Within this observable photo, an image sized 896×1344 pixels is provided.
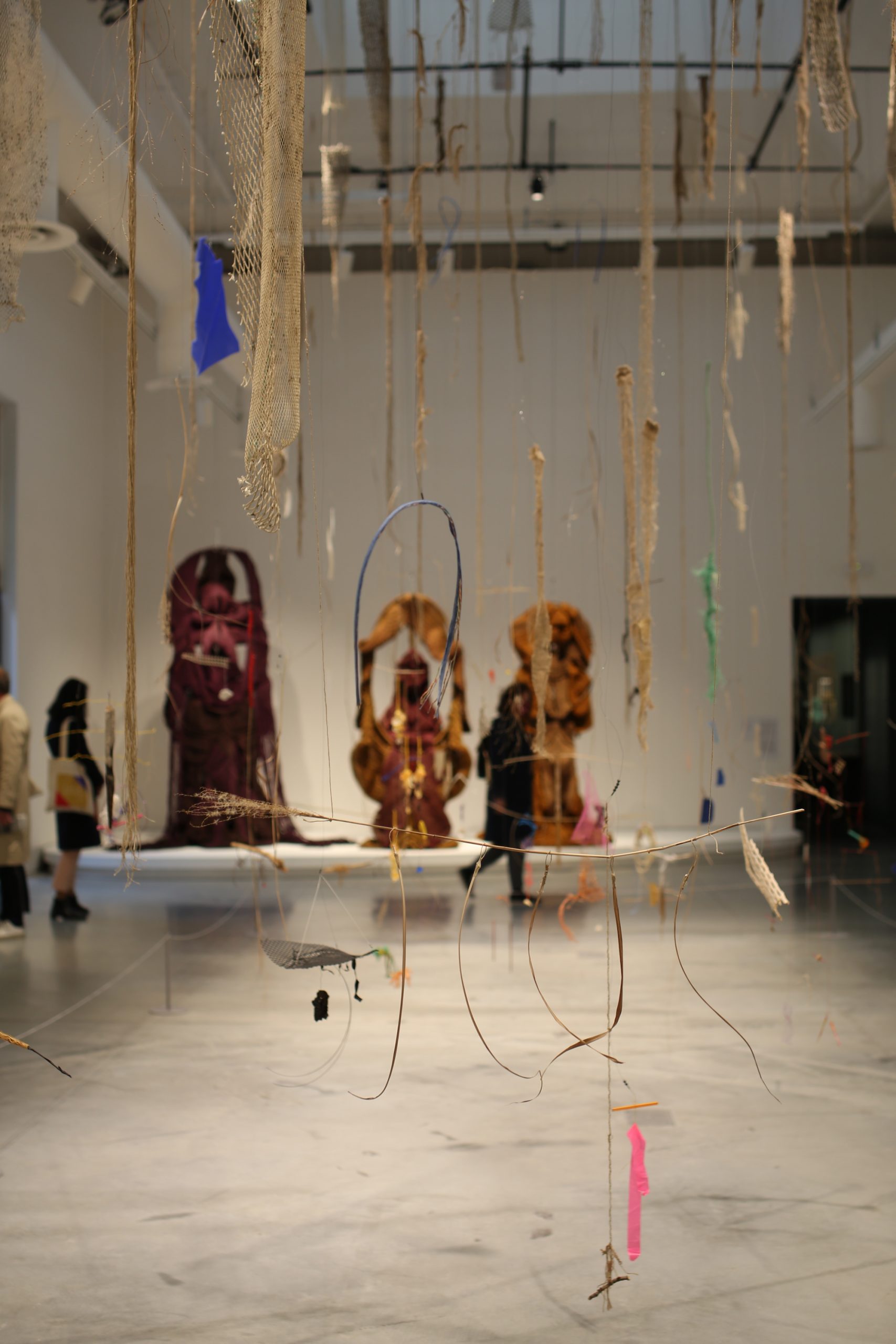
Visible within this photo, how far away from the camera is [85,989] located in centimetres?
409

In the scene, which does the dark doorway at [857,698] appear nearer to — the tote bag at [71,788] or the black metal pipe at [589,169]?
the black metal pipe at [589,169]

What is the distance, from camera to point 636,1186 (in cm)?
189

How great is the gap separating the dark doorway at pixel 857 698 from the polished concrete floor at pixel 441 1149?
164 inches

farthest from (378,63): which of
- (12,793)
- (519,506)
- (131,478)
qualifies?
(519,506)

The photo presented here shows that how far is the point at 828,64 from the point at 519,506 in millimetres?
5391

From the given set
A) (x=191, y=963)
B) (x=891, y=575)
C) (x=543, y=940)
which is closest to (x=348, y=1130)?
(x=191, y=963)

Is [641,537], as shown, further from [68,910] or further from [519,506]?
[519,506]

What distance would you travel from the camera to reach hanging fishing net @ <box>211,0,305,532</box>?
65.0 inches

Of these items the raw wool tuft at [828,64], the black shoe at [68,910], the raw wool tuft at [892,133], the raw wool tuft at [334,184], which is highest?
the raw wool tuft at [334,184]

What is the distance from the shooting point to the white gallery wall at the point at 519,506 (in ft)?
25.9

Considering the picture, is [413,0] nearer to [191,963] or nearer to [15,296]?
[15,296]

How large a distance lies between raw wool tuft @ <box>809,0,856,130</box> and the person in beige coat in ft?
11.8

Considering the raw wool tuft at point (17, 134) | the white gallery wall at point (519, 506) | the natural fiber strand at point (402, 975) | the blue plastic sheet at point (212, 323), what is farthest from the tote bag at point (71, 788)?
the raw wool tuft at point (17, 134)

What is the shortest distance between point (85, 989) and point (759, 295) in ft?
21.2
